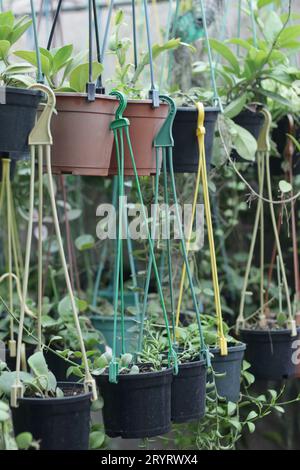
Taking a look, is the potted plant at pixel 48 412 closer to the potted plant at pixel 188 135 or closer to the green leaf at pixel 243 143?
the potted plant at pixel 188 135

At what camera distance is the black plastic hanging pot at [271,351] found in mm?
2107

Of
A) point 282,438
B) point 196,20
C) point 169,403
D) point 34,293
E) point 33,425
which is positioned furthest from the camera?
point 282,438

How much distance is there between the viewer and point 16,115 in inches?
58.8

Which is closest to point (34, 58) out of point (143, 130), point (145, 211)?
point (143, 130)

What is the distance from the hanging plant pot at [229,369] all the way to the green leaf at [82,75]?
66 centimetres

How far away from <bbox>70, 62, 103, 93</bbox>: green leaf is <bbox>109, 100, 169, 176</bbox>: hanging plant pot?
96 mm

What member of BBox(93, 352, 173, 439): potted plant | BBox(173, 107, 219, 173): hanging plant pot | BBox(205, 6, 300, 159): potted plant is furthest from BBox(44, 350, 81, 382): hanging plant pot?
BBox(205, 6, 300, 159): potted plant

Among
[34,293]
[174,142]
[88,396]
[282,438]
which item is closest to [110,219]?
[174,142]

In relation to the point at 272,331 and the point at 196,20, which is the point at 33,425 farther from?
the point at 196,20

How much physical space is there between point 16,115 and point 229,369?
0.78m

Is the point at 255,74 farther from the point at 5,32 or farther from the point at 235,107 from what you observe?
the point at 5,32

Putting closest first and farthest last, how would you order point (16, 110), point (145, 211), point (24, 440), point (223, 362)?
point (24, 440) → point (16, 110) → point (145, 211) → point (223, 362)

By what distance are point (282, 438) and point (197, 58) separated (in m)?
1.52

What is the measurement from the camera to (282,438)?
3.18 m
